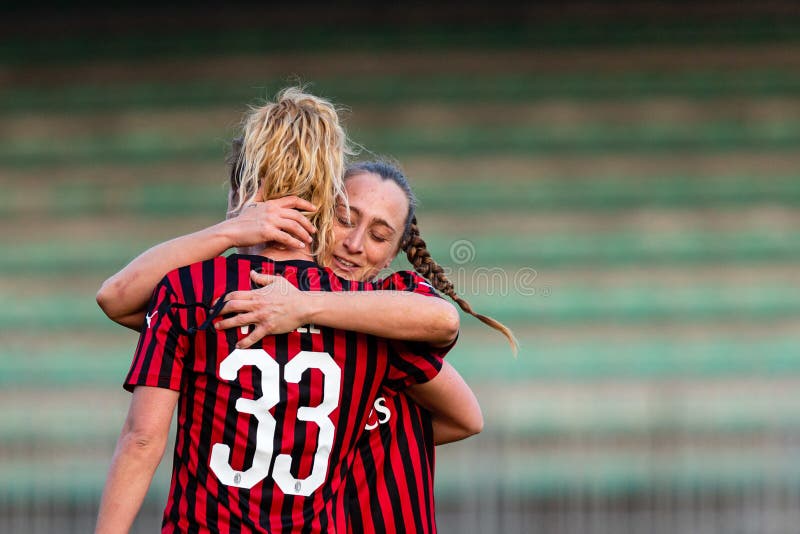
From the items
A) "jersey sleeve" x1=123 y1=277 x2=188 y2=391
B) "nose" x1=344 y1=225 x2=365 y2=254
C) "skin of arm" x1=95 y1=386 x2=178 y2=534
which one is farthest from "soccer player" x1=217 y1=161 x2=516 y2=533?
"skin of arm" x1=95 y1=386 x2=178 y2=534

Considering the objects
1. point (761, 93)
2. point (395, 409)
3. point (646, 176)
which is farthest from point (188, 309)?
point (761, 93)

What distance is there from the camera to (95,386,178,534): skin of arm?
6.59 ft

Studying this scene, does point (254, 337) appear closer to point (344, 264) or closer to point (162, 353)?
point (162, 353)

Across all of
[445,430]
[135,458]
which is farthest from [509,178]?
[135,458]

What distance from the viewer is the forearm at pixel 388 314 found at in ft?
6.79

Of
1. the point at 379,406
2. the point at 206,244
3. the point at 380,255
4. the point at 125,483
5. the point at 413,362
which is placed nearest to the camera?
the point at 125,483

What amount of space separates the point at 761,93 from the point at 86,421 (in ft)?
13.5

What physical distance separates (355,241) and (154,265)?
1.80 feet

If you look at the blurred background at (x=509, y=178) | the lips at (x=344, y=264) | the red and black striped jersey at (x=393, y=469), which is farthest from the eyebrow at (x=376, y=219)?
the blurred background at (x=509, y=178)

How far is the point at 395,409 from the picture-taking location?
2.39 m

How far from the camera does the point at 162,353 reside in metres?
2.06

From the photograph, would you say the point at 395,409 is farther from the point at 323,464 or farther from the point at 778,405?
the point at 778,405

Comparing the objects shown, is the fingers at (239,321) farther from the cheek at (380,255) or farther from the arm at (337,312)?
the cheek at (380,255)

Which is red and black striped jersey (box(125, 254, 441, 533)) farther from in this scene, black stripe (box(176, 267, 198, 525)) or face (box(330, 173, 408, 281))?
face (box(330, 173, 408, 281))
